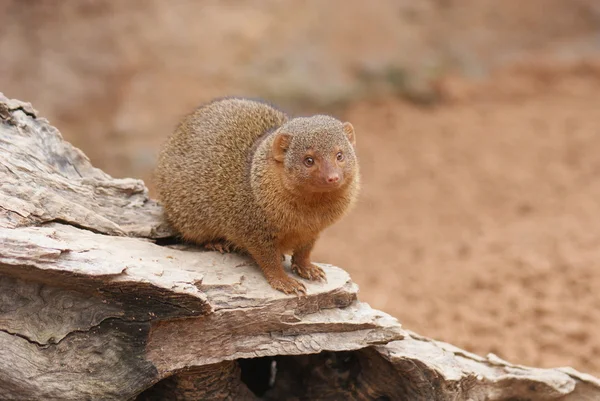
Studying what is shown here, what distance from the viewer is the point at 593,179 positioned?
6.87 metres

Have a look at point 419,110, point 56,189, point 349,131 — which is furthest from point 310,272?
point 419,110

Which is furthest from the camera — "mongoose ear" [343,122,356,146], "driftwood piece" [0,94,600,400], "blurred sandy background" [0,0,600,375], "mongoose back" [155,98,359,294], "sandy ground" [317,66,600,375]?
"blurred sandy background" [0,0,600,375]

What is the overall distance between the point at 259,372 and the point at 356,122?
5.58 m

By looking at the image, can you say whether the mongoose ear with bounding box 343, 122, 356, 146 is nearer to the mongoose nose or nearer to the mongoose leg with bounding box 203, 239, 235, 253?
the mongoose nose

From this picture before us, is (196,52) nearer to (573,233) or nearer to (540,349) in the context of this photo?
(573,233)

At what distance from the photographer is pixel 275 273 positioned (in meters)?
3.08

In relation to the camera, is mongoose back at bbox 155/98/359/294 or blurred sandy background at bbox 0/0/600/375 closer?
mongoose back at bbox 155/98/359/294

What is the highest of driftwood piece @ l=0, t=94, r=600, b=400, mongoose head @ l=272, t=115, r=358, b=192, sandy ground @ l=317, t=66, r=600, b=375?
sandy ground @ l=317, t=66, r=600, b=375

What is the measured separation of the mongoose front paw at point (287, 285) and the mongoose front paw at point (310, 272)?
186mm

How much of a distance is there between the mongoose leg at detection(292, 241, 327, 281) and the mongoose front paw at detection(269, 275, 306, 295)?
7.7 inches

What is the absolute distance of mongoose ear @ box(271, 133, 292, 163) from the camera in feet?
10.5

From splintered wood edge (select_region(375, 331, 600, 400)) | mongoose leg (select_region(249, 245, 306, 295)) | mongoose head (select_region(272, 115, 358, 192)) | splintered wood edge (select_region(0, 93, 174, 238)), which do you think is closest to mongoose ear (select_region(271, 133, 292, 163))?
mongoose head (select_region(272, 115, 358, 192))

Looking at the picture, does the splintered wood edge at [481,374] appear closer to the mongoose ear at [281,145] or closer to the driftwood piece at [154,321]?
the driftwood piece at [154,321]

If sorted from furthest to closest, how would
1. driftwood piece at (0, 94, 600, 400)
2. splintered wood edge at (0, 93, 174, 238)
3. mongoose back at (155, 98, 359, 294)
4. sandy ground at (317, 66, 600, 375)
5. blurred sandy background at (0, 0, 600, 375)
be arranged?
blurred sandy background at (0, 0, 600, 375)
sandy ground at (317, 66, 600, 375)
mongoose back at (155, 98, 359, 294)
splintered wood edge at (0, 93, 174, 238)
driftwood piece at (0, 94, 600, 400)
